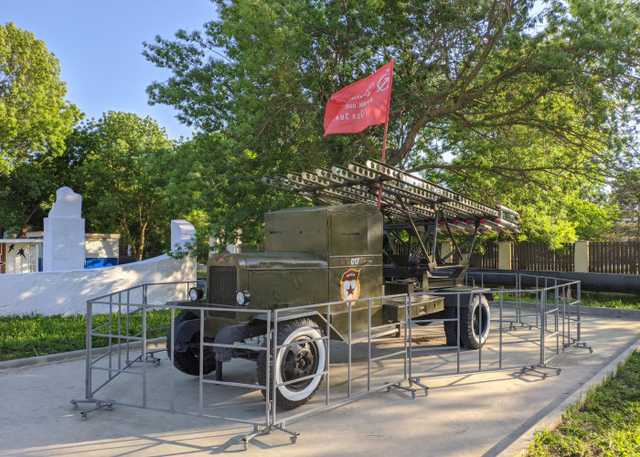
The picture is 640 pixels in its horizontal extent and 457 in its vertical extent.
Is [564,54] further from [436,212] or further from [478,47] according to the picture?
[436,212]

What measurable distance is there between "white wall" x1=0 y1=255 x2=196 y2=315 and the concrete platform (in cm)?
394

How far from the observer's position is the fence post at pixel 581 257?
1833 cm

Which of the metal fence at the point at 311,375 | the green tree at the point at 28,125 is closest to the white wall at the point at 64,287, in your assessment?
the metal fence at the point at 311,375

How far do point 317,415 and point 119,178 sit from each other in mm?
25668

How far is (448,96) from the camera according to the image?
40.0 feet

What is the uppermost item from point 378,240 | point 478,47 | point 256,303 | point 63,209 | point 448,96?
point 478,47

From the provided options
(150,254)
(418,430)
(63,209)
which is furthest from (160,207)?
(418,430)

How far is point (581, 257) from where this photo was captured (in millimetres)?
18422

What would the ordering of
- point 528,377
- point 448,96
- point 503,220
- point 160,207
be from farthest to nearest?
1. point 160,207
2. point 448,96
3. point 503,220
4. point 528,377

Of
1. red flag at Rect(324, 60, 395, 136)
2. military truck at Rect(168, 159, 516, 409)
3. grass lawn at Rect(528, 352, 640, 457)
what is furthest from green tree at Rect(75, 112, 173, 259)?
grass lawn at Rect(528, 352, 640, 457)

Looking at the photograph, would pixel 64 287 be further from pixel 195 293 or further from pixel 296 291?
pixel 296 291

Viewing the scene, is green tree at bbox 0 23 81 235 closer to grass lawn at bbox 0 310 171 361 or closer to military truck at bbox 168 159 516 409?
grass lawn at bbox 0 310 171 361

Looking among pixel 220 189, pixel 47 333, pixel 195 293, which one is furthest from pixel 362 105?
pixel 47 333

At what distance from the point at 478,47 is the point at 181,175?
6902mm
